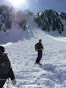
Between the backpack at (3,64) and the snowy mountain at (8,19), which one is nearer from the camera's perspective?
the backpack at (3,64)

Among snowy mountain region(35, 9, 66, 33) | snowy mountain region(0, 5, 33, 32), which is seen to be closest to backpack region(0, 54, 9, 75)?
snowy mountain region(0, 5, 33, 32)

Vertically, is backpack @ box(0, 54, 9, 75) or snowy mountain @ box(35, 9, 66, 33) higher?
snowy mountain @ box(35, 9, 66, 33)

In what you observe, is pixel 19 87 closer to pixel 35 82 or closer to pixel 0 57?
pixel 35 82

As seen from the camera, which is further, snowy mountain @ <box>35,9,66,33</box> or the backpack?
snowy mountain @ <box>35,9,66,33</box>

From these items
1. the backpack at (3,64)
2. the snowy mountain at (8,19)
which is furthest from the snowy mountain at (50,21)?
the backpack at (3,64)

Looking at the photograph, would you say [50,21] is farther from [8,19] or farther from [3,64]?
[3,64]

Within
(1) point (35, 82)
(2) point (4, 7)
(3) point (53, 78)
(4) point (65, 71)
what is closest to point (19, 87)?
(1) point (35, 82)

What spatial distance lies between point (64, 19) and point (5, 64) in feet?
279

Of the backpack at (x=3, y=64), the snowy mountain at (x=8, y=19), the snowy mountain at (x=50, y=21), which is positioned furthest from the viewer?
the snowy mountain at (x=50, y=21)

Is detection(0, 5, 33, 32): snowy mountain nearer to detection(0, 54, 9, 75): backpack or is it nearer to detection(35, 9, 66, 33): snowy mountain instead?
detection(35, 9, 66, 33): snowy mountain

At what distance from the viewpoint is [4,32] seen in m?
41.0

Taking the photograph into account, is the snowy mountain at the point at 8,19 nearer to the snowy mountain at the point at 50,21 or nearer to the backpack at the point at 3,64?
the snowy mountain at the point at 50,21

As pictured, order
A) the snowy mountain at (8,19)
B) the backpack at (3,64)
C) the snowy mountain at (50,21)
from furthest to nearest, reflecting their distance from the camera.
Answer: the snowy mountain at (50,21) < the snowy mountain at (8,19) < the backpack at (3,64)

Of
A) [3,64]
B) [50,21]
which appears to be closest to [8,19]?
[50,21]
